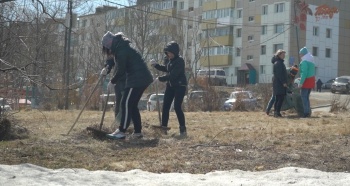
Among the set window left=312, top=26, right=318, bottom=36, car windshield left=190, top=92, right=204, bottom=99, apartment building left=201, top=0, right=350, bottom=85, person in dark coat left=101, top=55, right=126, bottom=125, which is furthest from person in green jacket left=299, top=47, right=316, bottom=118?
window left=312, top=26, right=318, bottom=36

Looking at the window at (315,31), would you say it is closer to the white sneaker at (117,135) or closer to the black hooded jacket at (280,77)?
the black hooded jacket at (280,77)

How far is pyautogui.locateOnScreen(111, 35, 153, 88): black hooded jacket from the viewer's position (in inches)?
378

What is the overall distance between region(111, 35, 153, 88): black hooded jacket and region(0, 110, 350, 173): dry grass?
3.10ft

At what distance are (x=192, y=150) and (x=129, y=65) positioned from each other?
1.95 meters

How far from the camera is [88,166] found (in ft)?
24.1

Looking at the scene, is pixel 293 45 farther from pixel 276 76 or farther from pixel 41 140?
pixel 41 140

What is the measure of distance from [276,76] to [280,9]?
56.7 metres

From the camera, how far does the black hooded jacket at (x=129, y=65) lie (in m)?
9.61

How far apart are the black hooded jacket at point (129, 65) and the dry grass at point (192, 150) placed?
0.94m

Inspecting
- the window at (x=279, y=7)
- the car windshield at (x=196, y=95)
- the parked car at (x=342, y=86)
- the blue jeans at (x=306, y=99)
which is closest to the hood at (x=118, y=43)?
the blue jeans at (x=306, y=99)

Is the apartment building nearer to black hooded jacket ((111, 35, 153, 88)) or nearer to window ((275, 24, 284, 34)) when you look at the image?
window ((275, 24, 284, 34))

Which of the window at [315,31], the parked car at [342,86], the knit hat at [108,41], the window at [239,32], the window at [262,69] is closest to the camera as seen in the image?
the knit hat at [108,41]

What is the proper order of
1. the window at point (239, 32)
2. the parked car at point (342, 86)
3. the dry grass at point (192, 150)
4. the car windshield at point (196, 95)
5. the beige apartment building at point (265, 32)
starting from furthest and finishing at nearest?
1. the window at point (239, 32)
2. the beige apartment building at point (265, 32)
3. the parked car at point (342, 86)
4. the car windshield at point (196, 95)
5. the dry grass at point (192, 150)

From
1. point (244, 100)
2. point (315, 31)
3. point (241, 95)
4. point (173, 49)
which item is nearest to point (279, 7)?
point (315, 31)
